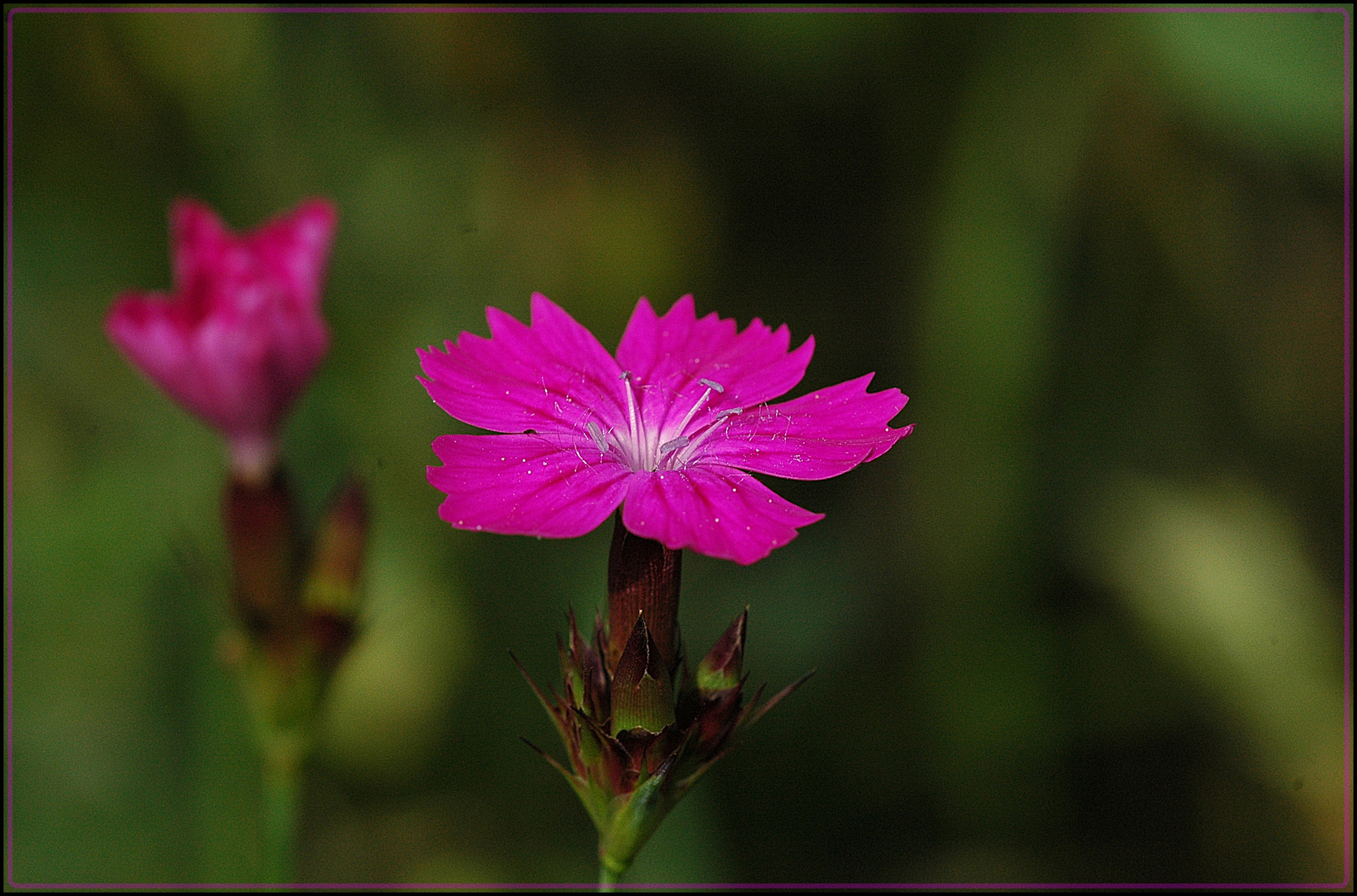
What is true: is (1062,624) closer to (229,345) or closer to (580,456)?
(580,456)

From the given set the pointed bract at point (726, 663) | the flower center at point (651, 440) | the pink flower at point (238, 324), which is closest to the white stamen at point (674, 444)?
the flower center at point (651, 440)

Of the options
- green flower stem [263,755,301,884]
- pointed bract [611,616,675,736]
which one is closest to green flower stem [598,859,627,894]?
pointed bract [611,616,675,736]

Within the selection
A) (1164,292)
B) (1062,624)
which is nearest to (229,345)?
(1062,624)

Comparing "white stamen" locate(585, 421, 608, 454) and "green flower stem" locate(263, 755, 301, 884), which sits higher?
"white stamen" locate(585, 421, 608, 454)

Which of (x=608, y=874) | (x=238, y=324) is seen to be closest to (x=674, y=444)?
(x=608, y=874)

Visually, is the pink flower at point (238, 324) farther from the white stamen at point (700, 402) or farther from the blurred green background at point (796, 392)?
the white stamen at point (700, 402)

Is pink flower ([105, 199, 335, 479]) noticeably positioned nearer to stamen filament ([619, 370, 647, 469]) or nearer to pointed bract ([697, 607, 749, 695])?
stamen filament ([619, 370, 647, 469])

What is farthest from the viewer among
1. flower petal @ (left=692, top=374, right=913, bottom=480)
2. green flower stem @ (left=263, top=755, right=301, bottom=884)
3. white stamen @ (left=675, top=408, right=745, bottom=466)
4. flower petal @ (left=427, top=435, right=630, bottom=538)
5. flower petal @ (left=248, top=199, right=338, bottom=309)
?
flower petal @ (left=248, top=199, right=338, bottom=309)

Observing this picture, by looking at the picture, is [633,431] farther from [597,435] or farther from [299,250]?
[299,250]
